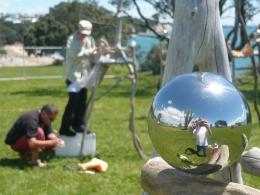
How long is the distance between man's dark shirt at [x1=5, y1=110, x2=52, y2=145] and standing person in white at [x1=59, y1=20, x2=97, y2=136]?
0.59 metres

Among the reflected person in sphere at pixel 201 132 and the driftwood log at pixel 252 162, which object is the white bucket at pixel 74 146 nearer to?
the driftwood log at pixel 252 162

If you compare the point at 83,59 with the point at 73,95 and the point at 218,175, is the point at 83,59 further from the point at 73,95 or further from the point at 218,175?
the point at 218,175

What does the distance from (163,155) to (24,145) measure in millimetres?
4850

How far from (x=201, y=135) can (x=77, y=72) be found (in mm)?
5521

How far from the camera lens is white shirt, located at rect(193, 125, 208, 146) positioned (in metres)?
2.59

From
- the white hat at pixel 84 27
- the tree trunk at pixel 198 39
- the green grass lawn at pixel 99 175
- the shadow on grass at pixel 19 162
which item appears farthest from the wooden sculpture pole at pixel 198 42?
the white hat at pixel 84 27

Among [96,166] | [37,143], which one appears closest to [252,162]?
[96,166]

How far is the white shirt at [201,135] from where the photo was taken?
259 centimetres

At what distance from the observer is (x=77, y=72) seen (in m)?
8.00

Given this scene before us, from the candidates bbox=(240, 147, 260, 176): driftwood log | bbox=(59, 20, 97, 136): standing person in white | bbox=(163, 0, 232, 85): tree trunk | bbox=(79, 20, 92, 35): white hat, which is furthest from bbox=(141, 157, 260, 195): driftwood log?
bbox=(79, 20, 92, 35): white hat

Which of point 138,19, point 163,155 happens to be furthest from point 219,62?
point 138,19

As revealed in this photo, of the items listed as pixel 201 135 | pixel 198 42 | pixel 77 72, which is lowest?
pixel 77 72

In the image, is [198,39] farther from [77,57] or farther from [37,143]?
[77,57]

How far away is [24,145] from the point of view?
7379 millimetres
